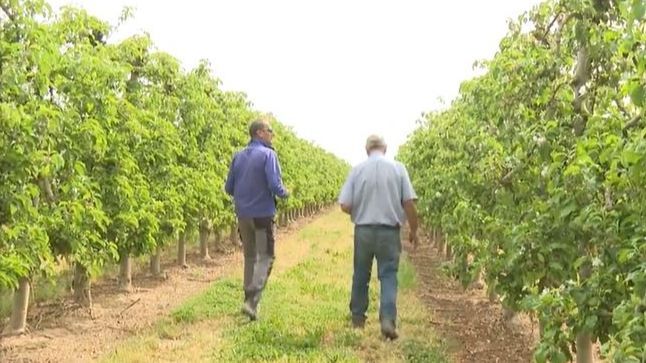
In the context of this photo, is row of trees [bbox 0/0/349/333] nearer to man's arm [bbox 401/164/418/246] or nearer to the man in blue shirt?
the man in blue shirt

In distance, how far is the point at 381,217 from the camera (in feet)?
25.2

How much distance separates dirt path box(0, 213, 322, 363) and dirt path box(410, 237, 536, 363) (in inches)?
140

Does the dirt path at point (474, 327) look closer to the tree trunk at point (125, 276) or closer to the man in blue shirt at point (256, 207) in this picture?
the man in blue shirt at point (256, 207)

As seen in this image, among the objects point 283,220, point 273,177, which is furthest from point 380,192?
point 283,220

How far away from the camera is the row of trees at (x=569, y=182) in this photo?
363cm

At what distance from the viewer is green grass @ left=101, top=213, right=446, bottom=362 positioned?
6.79 m

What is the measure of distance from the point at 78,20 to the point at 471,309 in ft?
22.2

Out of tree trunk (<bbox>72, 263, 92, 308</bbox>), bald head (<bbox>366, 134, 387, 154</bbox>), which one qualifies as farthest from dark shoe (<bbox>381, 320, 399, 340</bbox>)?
tree trunk (<bbox>72, 263, 92, 308</bbox>)

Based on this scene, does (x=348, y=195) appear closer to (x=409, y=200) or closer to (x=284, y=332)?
(x=409, y=200)

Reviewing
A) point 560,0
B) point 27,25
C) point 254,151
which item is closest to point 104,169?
point 254,151

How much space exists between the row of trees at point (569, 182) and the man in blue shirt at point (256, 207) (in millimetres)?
2171

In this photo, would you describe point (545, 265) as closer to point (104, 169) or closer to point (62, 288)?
point (104, 169)

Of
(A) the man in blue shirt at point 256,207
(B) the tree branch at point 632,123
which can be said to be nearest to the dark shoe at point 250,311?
(A) the man in blue shirt at point 256,207

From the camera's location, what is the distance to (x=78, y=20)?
8898 millimetres
